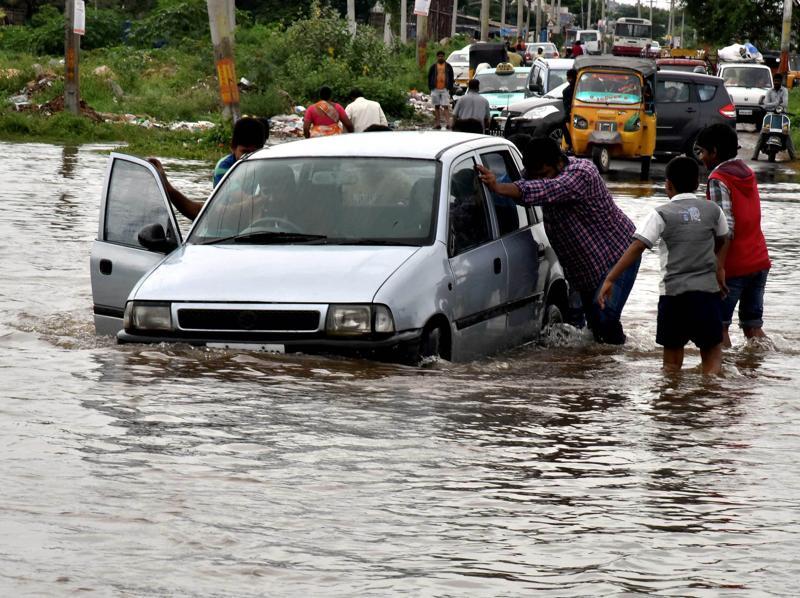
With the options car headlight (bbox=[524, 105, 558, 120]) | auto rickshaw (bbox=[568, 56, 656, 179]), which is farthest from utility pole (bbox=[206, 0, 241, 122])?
car headlight (bbox=[524, 105, 558, 120])

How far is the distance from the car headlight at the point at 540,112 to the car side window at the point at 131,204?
21.2m

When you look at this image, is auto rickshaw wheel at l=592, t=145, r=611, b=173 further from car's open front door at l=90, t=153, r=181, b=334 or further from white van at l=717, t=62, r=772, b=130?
car's open front door at l=90, t=153, r=181, b=334

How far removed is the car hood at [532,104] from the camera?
31.5 metres

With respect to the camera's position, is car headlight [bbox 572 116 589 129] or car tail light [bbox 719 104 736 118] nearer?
car headlight [bbox 572 116 589 129]

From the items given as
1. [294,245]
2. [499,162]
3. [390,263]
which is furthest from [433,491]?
[499,162]

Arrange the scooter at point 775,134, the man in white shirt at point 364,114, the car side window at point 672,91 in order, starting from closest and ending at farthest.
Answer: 1. the man in white shirt at point 364,114
2. the car side window at point 672,91
3. the scooter at point 775,134

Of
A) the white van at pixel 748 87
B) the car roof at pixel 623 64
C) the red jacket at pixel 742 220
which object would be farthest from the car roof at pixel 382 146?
A: the white van at pixel 748 87

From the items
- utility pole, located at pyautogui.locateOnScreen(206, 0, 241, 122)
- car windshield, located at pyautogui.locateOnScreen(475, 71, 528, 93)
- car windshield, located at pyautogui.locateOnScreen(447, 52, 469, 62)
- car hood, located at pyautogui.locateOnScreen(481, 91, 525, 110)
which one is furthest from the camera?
car windshield, located at pyautogui.locateOnScreen(447, 52, 469, 62)

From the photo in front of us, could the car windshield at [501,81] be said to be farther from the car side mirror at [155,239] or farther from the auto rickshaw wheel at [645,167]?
the car side mirror at [155,239]

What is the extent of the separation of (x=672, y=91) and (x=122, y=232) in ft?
73.6

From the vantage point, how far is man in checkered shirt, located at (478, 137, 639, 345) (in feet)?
32.1

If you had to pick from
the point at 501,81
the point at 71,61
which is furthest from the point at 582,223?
the point at 501,81

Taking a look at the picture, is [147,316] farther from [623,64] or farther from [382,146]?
[623,64]

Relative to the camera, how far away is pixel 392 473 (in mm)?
6453
